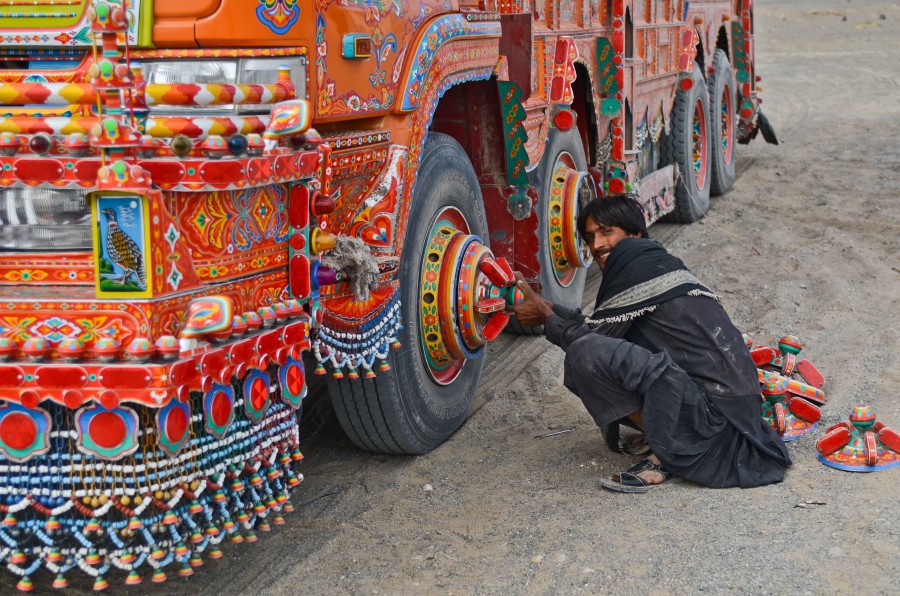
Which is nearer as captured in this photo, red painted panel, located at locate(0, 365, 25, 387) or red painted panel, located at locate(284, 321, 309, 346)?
red painted panel, located at locate(0, 365, 25, 387)

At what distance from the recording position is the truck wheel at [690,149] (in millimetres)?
7406

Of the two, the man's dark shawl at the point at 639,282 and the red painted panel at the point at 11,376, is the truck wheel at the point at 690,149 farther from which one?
the red painted panel at the point at 11,376

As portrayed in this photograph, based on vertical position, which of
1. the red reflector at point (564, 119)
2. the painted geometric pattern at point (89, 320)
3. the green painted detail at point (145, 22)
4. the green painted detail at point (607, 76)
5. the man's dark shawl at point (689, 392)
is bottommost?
the man's dark shawl at point (689, 392)

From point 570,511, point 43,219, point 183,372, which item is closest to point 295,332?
point 183,372

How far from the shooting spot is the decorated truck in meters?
2.21

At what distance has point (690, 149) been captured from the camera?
7547 millimetres

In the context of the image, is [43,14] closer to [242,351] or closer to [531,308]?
[242,351]

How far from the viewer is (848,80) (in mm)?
16094

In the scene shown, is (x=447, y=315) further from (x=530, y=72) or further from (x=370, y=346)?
(x=530, y=72)

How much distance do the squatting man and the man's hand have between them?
18mm

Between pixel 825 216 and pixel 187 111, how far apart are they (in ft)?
20.5

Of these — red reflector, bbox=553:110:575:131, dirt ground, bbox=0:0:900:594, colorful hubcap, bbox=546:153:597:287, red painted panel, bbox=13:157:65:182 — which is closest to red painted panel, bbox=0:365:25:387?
red painted panel, bbox=13:157:65:182

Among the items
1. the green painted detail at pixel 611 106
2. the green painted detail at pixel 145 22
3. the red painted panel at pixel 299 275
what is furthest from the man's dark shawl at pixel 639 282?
the green painted detail at pixel 611 106

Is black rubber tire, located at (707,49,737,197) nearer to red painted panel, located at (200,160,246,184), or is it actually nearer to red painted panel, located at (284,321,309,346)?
red painted panel, located at (284,321,309,346)
